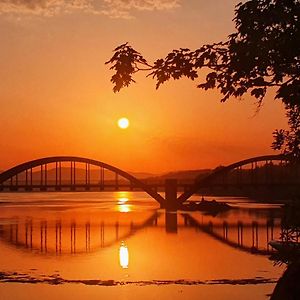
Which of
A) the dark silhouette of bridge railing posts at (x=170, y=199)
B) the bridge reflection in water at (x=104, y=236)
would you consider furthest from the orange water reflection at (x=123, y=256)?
the dark silhouette of bridge railing posts at (x=170, y=199)

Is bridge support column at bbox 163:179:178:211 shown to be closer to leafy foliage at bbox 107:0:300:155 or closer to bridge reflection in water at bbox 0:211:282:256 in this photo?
bridge reflection in water at bbox 0:211:282:256

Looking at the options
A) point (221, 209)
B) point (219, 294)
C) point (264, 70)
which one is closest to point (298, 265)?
point (264, 70)

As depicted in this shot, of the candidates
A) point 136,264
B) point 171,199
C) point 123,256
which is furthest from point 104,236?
point 171,199

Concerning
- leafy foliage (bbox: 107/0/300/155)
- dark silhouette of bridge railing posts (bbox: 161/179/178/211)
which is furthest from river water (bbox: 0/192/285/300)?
dark silhouette of bridge railing posts (bbox: 161/179/178/211)

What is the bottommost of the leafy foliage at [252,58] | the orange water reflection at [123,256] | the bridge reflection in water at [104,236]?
the bridge reflection in water at [104,236]

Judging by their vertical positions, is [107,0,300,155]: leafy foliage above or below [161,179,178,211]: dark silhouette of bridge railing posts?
above

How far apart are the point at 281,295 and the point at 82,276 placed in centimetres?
2357

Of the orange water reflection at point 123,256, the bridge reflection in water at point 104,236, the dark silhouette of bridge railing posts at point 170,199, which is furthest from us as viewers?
the dark silhouette of bridge railing posts at point 170,199

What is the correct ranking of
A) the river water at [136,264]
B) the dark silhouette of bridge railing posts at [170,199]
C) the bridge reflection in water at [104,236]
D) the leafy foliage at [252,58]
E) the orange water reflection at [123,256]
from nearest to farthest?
the leafy foliage at [252,58] → the river water at [136,264] → the orange water reflection at [123,256] → the bridge reflection in water at [104,236] → the dark silhouette of bridge railing posts at [170,199]

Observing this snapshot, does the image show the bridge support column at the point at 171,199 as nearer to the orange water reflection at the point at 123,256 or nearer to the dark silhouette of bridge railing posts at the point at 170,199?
the dark silhouette of bridge railing posts at the point at 170,199

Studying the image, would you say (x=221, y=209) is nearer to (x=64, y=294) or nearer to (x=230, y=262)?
(x=230, y=262)

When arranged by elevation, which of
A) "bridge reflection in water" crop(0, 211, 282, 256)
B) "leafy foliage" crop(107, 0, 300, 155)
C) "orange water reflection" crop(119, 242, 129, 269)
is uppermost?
"leafy foliage" crop(107, 0, 300, 155)

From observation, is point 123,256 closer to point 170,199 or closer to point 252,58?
point 252,58

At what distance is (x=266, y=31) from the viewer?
6.78 metres
